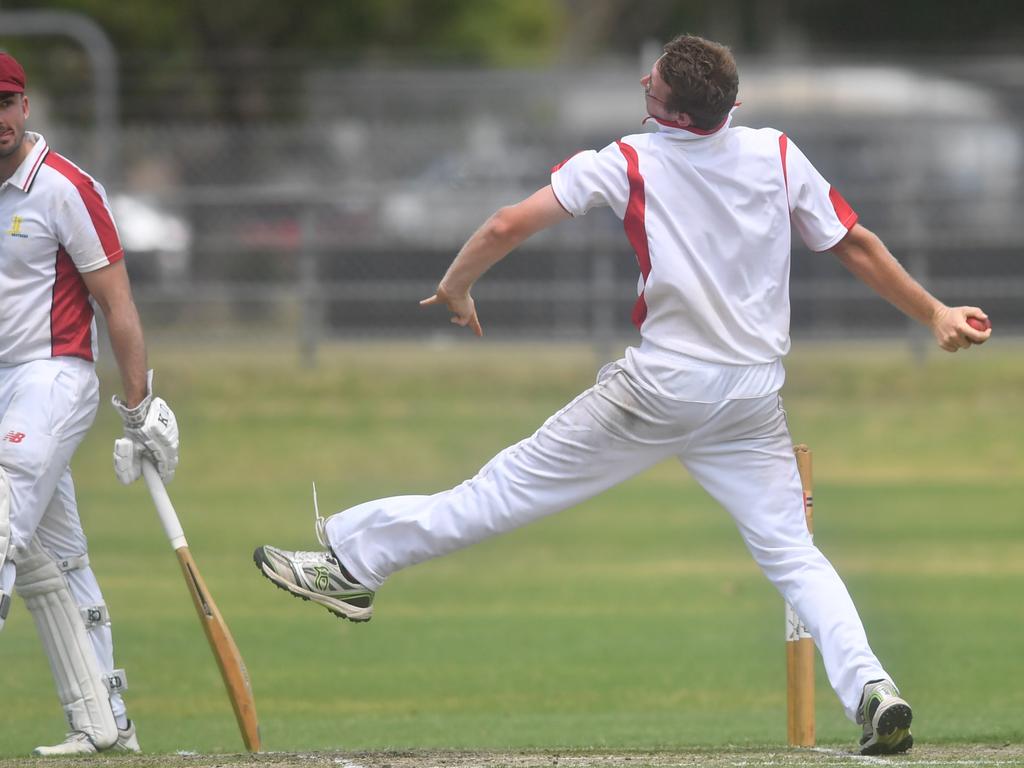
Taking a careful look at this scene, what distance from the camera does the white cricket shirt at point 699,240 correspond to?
20.5ft

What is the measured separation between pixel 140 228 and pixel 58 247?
1587cm

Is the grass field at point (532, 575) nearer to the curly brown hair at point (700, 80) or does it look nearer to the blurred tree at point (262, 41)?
the curly brown hair at point (700, 80)

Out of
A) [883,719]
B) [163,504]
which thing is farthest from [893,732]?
[163,504]

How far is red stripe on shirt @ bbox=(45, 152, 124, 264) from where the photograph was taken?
22.3 ft

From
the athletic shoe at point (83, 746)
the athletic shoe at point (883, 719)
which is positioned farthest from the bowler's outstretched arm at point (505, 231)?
the athletic shoe at point (83, 746)

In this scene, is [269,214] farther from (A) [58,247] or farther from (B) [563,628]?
(A) [58,247]

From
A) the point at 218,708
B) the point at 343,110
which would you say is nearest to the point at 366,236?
the point at 343,110

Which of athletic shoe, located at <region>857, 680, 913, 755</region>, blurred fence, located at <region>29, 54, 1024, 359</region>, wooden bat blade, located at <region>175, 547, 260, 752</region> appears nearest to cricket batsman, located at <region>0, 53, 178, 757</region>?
wooden bat blade, located at <region>175, 547, 260, 752</region>

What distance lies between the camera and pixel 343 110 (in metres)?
23.2

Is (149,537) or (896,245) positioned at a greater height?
(896,245)

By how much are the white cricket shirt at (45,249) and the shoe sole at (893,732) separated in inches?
122

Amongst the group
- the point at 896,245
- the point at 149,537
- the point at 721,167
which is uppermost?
the point at 721,167

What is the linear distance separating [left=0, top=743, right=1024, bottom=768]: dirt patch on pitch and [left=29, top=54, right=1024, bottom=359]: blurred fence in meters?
12.7

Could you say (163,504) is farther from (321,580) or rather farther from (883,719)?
(883,719)
